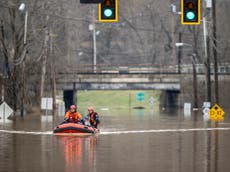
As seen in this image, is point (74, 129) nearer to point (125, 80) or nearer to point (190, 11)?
point (190, 11)

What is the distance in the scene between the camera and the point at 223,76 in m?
89.1

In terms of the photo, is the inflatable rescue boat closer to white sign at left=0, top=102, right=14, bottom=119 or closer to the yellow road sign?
white sign at left=0, top=102, right=14, bottom=119

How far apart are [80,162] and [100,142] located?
1001cm

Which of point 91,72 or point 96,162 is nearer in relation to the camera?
point 96,162

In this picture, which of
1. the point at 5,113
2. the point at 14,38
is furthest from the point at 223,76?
the point at 5,113

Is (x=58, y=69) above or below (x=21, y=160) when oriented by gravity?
above

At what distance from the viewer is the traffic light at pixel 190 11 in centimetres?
3419

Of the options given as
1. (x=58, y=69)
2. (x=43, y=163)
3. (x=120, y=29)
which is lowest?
(x=43, y=163)

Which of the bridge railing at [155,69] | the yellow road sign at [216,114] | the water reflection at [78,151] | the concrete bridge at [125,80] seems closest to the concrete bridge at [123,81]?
the concrete bridge at [125,80]

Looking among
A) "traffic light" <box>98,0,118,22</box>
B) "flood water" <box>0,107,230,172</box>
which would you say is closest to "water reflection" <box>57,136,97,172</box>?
"flood water" <box>0,107,230,172</box>

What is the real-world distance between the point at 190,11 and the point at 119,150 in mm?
5857

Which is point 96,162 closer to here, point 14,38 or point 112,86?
point 14,38

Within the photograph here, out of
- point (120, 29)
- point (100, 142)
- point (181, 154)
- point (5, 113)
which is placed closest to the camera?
point (181, 154)

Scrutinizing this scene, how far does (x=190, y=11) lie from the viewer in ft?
112
